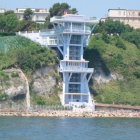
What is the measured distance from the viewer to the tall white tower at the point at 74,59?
93.1 metres

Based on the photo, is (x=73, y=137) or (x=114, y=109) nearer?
(x=73, y=137)

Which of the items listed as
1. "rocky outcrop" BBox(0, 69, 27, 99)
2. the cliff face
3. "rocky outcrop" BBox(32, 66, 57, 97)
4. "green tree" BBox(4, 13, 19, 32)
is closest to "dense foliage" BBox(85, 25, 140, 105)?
"rocky outcrop" BBox(32, 66, 57, 97)

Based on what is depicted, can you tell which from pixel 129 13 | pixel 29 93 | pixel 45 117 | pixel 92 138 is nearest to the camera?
pixel 92 138

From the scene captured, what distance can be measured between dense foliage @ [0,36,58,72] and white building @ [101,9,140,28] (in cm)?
3436

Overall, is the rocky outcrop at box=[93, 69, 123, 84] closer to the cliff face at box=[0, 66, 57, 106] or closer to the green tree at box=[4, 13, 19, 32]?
the cliff face at box=[0, 66, 57, 106]

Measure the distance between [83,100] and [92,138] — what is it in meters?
33.1

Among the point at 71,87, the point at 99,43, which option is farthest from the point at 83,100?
the point at 99,43

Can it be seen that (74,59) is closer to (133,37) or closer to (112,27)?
(133,37)

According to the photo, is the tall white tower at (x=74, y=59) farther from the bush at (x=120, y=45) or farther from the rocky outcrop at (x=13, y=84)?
the bush at (x=120, y=45)

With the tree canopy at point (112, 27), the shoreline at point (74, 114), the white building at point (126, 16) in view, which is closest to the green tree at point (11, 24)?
the tree canopy at point (112, 27)

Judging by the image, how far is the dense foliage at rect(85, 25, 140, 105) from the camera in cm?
9556

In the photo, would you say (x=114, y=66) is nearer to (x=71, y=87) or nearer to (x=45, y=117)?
→ (x=71, y=87)

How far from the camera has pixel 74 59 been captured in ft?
311

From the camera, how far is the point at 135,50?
106 m
